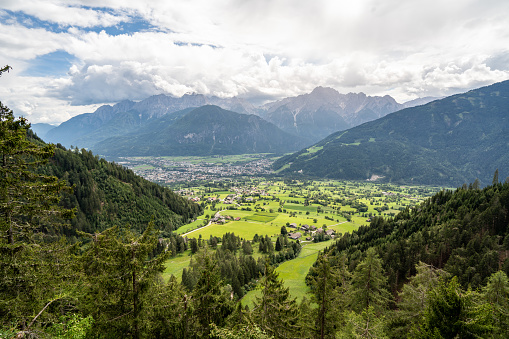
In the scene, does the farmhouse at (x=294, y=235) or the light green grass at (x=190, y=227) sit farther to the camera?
the light green grass at (x=190, y=227)

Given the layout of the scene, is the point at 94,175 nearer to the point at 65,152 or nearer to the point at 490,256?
the point at 65,152

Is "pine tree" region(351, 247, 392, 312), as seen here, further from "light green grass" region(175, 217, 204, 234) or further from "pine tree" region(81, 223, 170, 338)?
"light green grass" region(175, 217, 204, 234)

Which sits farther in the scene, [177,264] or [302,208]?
[302,208]

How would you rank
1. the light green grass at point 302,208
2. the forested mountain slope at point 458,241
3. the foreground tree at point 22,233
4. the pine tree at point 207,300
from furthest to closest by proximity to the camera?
the light green grass at point 302,208, the forested mountain slope at point 458,241, the pine tree at point 207,300, the foreground tree at point 22,233

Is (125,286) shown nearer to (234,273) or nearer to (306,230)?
(234,273)

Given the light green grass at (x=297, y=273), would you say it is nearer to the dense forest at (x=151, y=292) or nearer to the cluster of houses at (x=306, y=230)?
the cluster of houses at (x=306, y=230)

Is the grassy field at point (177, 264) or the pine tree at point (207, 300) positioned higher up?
the pine tree at point (207, 300)

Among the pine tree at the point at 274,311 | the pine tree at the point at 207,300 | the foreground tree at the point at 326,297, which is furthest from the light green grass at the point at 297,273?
the pine tree at the point at 207,300

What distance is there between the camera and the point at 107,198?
104875 mm

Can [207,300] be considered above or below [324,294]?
above

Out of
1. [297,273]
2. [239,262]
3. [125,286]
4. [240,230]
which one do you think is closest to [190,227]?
[240,230]

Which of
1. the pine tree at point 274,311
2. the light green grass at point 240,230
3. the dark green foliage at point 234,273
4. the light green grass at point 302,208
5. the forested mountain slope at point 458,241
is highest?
the pine tree at point 274,311

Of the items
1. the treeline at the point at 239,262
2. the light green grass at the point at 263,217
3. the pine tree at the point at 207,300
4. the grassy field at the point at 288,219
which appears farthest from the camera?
the light green grass at the point at 263,217

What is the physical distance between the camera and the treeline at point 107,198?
93306 mm
